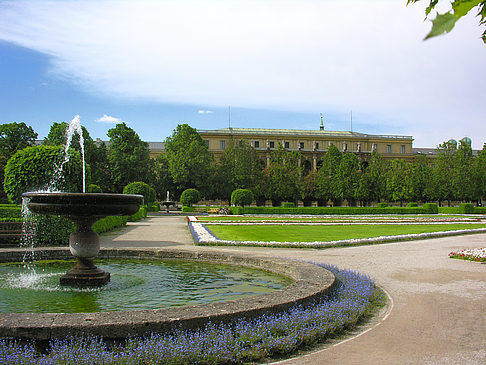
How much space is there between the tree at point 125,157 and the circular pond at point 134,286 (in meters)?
43.0

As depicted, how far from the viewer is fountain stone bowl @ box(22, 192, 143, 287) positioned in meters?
6.65

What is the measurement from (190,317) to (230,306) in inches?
24.7

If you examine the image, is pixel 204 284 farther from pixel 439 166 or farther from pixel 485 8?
pixel 439 166

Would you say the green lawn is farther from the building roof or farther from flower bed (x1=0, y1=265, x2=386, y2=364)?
the building roof

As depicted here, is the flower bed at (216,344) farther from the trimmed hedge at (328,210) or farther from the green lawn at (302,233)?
the trimmed hedge at (328,210)

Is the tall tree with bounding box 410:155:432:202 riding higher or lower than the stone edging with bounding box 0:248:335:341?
higher

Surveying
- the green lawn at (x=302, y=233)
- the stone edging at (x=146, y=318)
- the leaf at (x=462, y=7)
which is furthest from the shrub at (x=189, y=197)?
the leaf at (x=462, y=7)

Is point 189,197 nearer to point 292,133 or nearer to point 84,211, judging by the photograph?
point 84,211

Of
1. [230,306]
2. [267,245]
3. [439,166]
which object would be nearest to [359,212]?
[439,166]

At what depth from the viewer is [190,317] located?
4.29 meters

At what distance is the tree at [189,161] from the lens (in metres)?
54.9

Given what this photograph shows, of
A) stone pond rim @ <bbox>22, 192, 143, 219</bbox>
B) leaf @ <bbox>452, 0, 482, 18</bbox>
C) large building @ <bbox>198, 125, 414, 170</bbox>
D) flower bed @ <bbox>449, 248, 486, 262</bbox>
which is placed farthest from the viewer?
large building @ <bbox>198, 125, 414, 170</bbox>

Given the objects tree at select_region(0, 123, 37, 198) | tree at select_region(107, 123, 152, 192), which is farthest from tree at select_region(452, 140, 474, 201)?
tree at select_region(0, 123, 37, 198)

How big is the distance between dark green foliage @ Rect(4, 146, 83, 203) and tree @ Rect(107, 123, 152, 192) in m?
24.5
